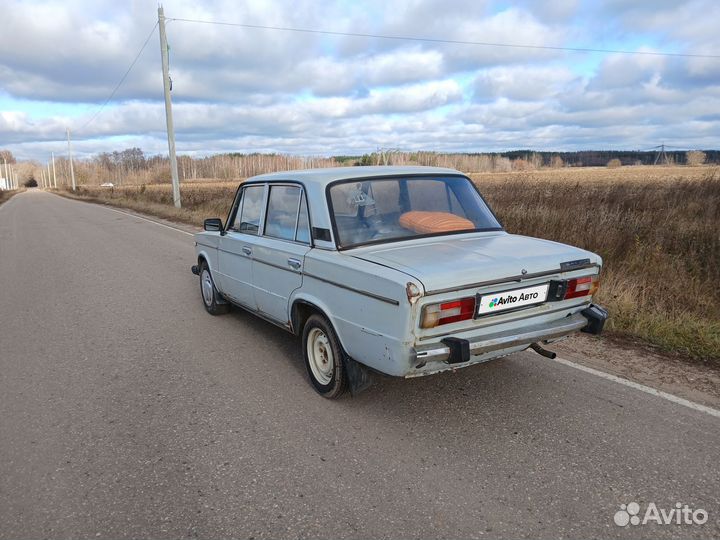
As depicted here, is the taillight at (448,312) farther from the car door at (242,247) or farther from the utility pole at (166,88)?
the utility pole at (166,88)

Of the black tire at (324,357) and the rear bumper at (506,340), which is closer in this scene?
the rear bumper at (506,340)

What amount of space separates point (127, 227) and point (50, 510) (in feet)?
53.2

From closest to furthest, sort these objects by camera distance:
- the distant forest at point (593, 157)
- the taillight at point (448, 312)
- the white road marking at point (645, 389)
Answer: the taillight at point (448, 312)
the white road marking at point (645, 389)
the distant forest at point (593, 157)

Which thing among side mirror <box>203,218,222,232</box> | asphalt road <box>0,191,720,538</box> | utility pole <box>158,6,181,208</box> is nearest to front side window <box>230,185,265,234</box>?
side mirror <box>203,218,222,232</box>

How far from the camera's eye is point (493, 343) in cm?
310

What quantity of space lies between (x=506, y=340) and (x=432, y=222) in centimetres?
122

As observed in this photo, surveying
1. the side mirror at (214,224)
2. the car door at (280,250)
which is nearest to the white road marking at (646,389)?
the car door at (280,250)

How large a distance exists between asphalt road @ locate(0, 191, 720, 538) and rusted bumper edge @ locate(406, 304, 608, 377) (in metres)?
0.51

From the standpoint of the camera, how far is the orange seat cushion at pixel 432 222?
12.7 feet

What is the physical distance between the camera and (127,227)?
17078 millimetres

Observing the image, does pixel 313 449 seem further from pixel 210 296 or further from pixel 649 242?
pixel 649 242

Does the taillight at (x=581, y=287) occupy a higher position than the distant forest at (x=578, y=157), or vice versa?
the distant forest at (x=578, y=157)

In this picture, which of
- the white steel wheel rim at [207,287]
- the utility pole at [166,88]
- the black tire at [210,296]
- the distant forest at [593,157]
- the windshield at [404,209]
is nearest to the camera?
the windshield at [404,209]

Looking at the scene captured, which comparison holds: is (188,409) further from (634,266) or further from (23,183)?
(23,183)
